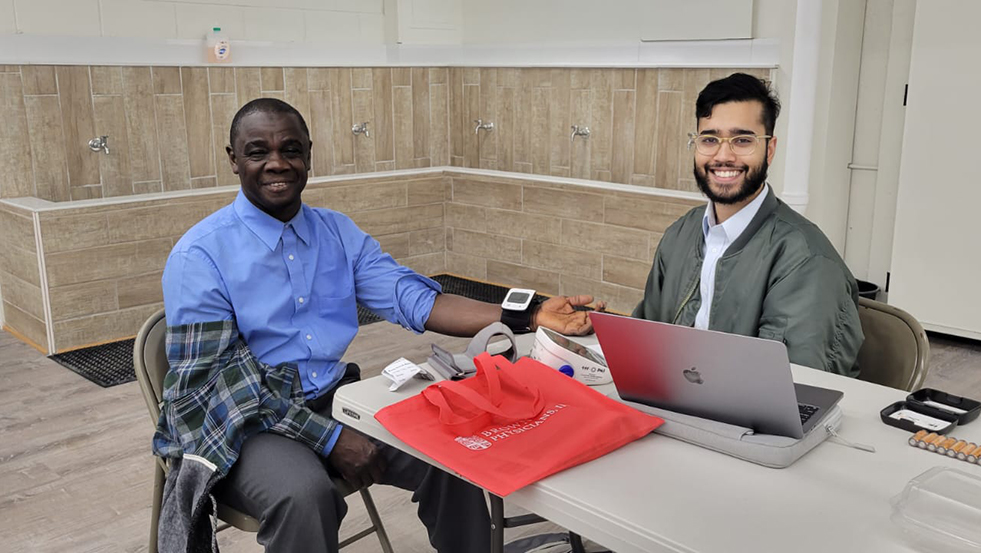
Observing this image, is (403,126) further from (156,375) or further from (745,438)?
(745,438)

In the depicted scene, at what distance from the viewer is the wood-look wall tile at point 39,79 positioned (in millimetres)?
4402

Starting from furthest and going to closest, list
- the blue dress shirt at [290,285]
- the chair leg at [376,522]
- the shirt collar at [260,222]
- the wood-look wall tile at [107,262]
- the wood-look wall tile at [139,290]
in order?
the wood-look wall tile at [139,290], the wood-look wall tile at [107,262], the chair leg at [376,522], the shirt collar at [260,222], the blue dress shirt at [290,285]

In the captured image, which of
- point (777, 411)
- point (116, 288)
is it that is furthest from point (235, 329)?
point (116, 288)

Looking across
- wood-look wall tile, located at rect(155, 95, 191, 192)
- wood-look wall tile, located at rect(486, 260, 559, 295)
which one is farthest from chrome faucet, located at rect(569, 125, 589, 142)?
wood-look wall tile, located at rect(155, 95, 191, 192)

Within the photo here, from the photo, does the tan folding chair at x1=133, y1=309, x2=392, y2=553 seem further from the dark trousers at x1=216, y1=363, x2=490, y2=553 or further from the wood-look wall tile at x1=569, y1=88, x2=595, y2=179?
the wood-look wall tile at x1=569, y1=88, x2=595, y2=179

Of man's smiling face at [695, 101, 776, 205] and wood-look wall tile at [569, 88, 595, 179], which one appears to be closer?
man's smiling face at [695, 101, 776, 205]

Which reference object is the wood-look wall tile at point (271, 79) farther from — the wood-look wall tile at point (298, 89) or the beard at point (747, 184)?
the beard at point (747, 184)

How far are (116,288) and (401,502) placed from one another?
2.36m

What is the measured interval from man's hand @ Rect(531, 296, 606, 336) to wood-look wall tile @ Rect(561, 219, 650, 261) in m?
2.79

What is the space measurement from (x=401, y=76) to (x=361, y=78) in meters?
0.30

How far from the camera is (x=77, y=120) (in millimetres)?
4582

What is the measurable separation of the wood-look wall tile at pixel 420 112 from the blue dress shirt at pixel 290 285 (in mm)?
3844

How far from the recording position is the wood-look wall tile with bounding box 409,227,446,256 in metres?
5.84

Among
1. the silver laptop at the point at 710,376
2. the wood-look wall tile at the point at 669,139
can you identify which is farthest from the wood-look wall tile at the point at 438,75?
the silver laptop at the point at 710,376
